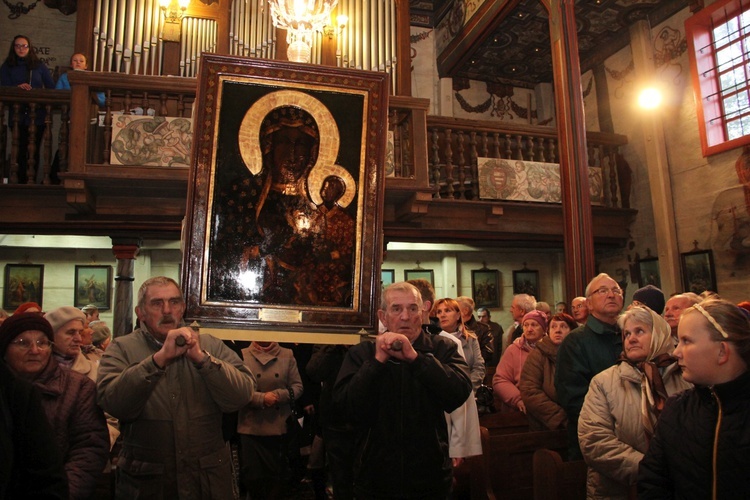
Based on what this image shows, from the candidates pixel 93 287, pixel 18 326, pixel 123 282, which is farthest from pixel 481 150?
pixel 18 326

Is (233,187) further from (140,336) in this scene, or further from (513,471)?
(513,471)

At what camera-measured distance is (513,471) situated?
338cm

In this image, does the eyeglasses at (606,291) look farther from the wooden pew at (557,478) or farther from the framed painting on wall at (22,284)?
the framed painting on wall at (22,284)

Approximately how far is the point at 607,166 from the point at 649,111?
1.08 meters

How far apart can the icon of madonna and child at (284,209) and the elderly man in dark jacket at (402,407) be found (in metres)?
1.34

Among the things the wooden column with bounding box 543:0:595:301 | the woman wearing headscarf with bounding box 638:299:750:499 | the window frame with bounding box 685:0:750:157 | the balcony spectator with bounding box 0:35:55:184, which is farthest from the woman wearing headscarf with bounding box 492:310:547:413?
the balcony spectator with bounding box 0:35:55:184

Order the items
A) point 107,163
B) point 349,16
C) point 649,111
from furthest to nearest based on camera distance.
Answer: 1. point 649,111
2. point 349,16
3. point 107,163

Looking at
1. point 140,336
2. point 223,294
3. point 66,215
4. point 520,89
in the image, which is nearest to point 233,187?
point 223,294

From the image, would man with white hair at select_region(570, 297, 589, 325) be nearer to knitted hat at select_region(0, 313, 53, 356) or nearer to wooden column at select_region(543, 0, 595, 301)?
wooden column at select_region(543, 0, 595, 301)

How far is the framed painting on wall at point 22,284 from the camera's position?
354 inches

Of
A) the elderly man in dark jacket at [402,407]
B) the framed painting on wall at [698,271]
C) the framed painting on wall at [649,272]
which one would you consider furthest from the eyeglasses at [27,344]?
the framed painting on wall at [649,272]

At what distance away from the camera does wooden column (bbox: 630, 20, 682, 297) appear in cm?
853

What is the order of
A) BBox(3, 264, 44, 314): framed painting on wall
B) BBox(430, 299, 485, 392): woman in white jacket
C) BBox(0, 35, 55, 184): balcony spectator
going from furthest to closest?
BBox(3, 264, 44, 314): framed painting on wall < BBox(0, 35, 55, 184): balcony spectator < BBox(430, 299, 485, 392): woman in white jacket

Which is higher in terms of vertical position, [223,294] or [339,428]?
[223,294]
